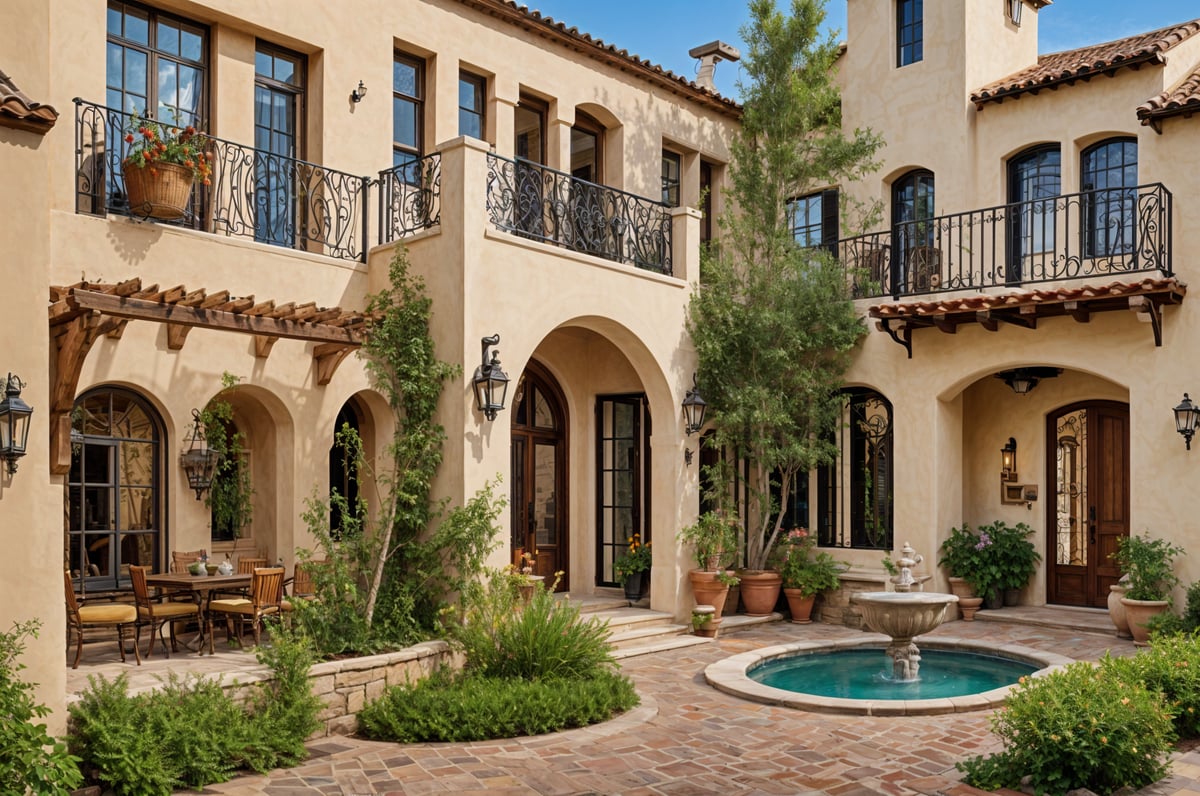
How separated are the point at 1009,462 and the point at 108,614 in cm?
1196

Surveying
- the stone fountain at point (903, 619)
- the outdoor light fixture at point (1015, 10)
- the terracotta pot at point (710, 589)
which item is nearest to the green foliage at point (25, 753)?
Result: the stone fountain at point (903, 619)

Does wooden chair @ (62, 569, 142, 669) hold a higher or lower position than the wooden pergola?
lower

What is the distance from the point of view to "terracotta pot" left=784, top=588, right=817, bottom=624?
1481 centimetres

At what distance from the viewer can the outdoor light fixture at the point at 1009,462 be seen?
15.6 meters

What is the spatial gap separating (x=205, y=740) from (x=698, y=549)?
7.59 meters

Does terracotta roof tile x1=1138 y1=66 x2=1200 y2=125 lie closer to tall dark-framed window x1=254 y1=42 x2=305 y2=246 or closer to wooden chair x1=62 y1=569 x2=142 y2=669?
tall dark-framed window x1=254 y1=42 x2=305 y2=246

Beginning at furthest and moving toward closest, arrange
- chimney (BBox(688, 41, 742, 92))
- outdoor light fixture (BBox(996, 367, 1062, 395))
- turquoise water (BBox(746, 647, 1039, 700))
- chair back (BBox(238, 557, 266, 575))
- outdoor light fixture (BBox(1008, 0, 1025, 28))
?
chimney (BBox(688, 41, 742, 92)) → outdoor light fixture (BBox(1008, 0, 1025, 28)) → outdoor light fixture (BBox(996, 367, 1062, 395)) → chair back (BBox(238, 557, 266, 575)) → turquoise water (BBox(746, 647, 1039, 700))

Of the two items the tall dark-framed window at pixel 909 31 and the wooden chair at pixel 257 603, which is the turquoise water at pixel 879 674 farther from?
the tall dark-framed window at pixel 909 31

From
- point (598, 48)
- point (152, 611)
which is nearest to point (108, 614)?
point (152, 611)

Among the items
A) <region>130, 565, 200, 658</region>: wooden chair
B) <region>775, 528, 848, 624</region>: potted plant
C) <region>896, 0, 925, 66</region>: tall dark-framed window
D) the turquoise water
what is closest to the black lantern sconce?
<region>775, 528, 848, 624</region>: potted plant

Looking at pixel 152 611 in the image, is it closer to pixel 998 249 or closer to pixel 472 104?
pixel 472 104

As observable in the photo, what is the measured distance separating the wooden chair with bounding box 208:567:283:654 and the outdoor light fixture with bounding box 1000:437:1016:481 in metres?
10.3

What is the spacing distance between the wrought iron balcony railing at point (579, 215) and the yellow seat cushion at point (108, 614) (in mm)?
5312

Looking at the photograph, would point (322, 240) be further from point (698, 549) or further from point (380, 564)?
point (698, 549)
